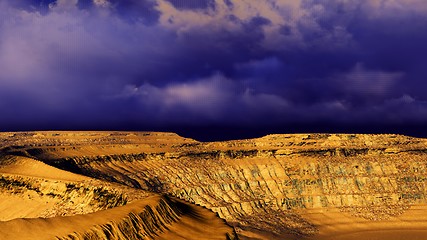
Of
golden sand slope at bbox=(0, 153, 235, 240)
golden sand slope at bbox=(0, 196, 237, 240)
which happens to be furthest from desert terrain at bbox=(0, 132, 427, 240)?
golden sand slope at bbox=(0, 196, 237, 240)

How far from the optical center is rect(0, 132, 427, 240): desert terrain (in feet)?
187

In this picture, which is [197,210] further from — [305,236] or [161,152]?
[161,152]

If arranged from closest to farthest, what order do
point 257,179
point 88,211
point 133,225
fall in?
1. point 133,225
2. point 88,211
3. point 257,179

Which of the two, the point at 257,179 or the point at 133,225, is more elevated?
the point at 257,179

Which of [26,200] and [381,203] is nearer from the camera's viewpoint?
[26,200]

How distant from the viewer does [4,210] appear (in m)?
54.0

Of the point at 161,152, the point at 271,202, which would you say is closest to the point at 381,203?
the point at 271,202

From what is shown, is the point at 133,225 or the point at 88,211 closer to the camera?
the point at 133,225

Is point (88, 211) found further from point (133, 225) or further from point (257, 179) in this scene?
point (257, 179)

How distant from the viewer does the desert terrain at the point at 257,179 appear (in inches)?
2245

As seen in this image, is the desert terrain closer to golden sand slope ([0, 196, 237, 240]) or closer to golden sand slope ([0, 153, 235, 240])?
golden sand slope ([0, 153, 235, 240])

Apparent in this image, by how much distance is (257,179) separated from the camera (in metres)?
107

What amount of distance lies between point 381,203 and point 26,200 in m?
81.2

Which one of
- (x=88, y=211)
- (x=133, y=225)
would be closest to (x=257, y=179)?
(x=88, y=211)
